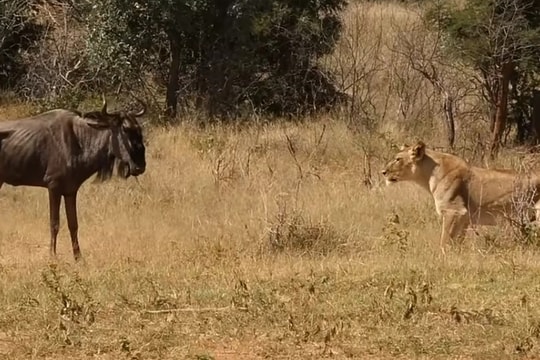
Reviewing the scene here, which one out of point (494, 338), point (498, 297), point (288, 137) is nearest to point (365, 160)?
point (288, 137)

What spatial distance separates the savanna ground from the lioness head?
1.75ft

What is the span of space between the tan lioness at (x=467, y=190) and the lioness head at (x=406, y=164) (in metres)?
0.01

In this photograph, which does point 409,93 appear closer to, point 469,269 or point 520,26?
point 520,26

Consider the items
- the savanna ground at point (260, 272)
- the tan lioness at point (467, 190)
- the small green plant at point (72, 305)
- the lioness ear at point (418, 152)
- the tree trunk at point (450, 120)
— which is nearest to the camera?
the savanna ground at point (260, 272)

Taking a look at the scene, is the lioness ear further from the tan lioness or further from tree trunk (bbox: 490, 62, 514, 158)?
tree trunk (bbox: 490, 62, 514, 158)

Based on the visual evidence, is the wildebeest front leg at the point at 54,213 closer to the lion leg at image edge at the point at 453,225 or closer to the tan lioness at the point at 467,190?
the tan lioness at the point at 467,190

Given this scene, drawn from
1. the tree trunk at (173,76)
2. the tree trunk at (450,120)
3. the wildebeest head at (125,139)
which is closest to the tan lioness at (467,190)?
the wildebeest head at (125,139)

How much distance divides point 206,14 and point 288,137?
549 cm

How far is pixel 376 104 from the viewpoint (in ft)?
66.4

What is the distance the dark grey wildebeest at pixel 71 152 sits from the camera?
1055cm

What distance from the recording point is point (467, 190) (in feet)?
34.8

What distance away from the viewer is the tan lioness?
33.7 feet

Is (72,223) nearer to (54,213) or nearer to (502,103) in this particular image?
(54,213)

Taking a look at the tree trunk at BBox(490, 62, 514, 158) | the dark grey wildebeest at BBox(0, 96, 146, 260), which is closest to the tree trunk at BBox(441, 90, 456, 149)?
the tree trunk at BBox(490, 62, 514, 158)
